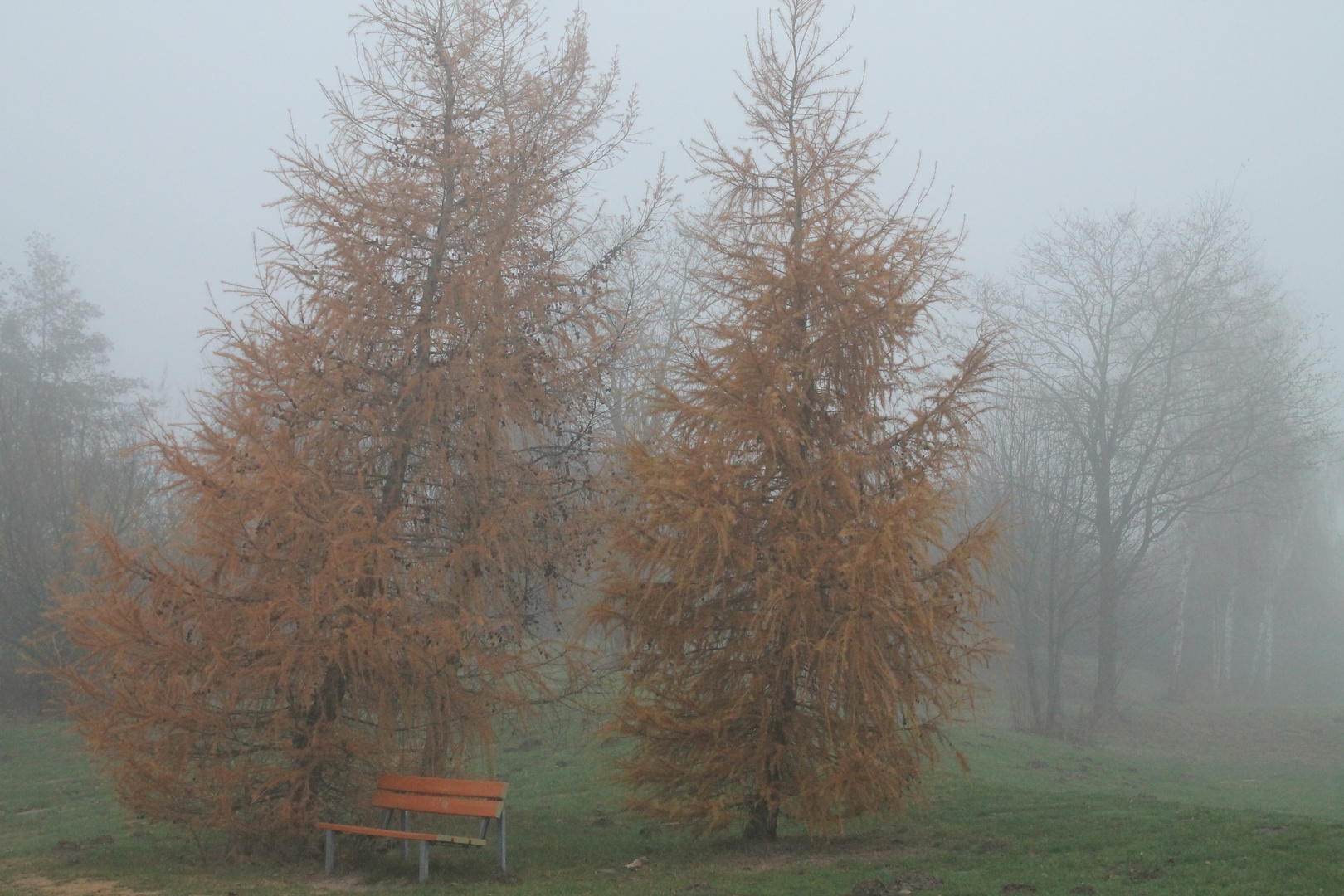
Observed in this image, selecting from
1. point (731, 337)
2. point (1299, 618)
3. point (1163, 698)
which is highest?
point (731, 337)

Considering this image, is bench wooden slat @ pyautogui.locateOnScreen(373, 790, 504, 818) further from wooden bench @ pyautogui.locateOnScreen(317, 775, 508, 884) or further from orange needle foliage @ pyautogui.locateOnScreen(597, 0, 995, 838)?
orange needle foliage @ pyautogui.locateOnScreen(597, 0, 995, 838)

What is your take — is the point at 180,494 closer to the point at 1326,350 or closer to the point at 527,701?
the point at 527,701

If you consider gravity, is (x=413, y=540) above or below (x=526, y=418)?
below

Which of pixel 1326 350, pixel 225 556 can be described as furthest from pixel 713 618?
pixel 1326 350

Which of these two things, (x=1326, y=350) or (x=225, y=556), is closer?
(x=225, y=556)

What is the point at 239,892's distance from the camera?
766cm

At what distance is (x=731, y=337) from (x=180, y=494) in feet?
18.1

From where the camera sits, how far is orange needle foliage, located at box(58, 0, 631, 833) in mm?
8664

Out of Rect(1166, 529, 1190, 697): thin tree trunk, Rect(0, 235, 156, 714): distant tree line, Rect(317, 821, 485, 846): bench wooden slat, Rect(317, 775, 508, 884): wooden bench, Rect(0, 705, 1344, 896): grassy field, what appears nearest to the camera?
Rect(0, 705, 1344, 896): grassy field

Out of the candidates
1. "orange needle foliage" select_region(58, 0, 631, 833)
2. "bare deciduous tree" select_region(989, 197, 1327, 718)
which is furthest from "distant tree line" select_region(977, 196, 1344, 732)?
"orange needle foliage" select_region(58, 0, 631, 833)

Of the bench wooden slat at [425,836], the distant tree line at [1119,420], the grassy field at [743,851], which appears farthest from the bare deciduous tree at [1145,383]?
the bench wooden slat at [425,836]

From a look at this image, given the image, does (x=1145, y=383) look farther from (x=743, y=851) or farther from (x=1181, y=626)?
(x=743, y=851)

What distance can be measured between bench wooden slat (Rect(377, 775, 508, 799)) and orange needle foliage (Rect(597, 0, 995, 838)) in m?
1.40

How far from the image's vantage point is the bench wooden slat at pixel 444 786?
8719mm
